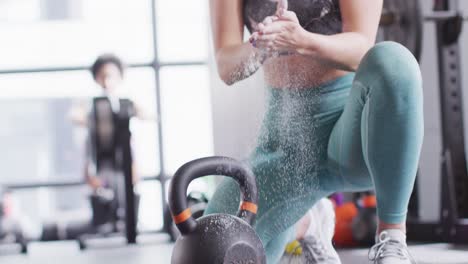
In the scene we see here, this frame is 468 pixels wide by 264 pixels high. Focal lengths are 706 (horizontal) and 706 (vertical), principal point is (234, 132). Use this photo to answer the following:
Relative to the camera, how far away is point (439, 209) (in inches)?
63.1

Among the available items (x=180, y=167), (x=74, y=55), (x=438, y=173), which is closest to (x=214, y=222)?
(x=180, y=167)

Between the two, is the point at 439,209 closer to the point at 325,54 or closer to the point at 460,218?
the point at 460,218

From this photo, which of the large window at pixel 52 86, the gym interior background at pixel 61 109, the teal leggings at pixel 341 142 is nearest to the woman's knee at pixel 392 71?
the teal leggings at pixel 341 142

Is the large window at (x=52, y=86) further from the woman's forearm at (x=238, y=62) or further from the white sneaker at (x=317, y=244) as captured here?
the woman's forearm at (x=238, y=62)

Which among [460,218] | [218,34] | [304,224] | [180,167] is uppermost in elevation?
[218,34]

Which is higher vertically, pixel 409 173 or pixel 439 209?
pixel 409 173

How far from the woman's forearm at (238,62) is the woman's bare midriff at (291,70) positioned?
11 millimetres

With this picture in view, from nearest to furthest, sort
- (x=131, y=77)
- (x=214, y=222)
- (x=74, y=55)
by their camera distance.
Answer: (x=214, y=222), (x=131, y=77), (x=74, y=55)

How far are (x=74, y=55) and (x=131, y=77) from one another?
1.53 ft

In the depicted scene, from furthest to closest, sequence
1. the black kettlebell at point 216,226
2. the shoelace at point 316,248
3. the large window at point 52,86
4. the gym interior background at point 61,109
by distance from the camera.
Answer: the large window at point 52,86 < the gym interior background at point 61,109 < the shoelace at point 316,248 < the black kettlebell at point 216,226

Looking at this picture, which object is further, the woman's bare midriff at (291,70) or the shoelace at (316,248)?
the shoelace at (316,248)

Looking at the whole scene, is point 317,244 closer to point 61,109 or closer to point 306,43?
point 306,43

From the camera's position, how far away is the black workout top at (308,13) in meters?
0.60

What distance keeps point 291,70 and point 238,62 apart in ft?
0.15
